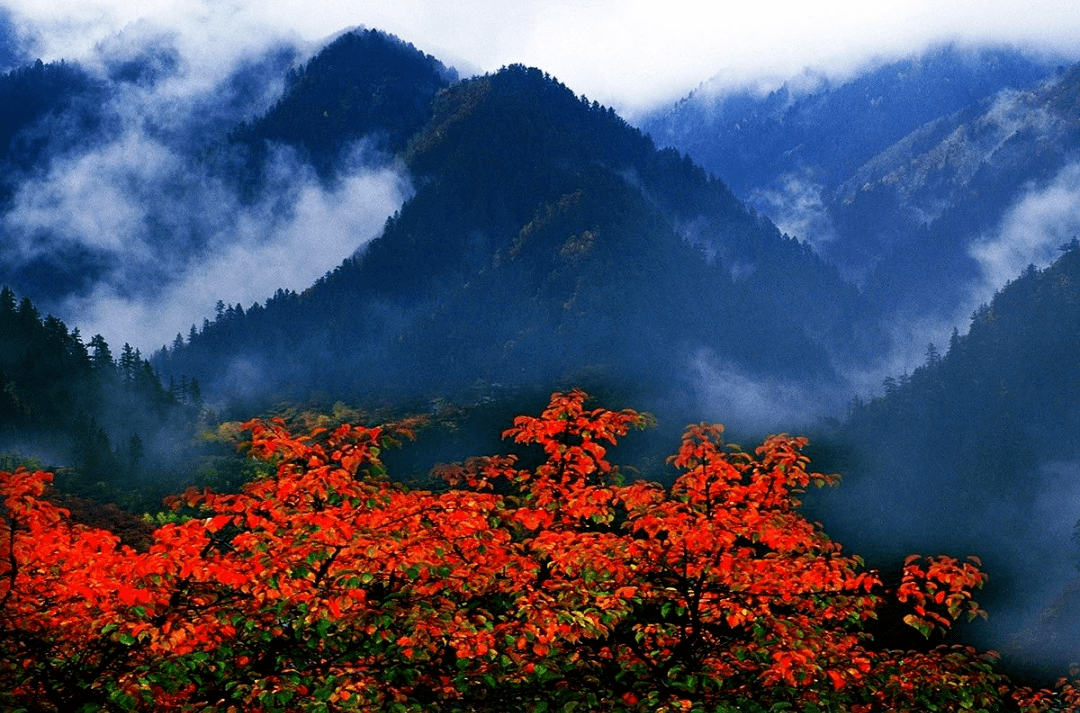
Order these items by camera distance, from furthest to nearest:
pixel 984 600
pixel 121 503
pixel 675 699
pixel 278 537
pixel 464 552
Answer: pixel 121 503 < pixel 984 600 < pixel 464 552 < pixel 278 537 < pixel 675 699

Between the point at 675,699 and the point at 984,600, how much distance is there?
528ft

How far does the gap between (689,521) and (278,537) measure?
27.2 feet

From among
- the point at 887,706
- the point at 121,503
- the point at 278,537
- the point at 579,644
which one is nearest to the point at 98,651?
the point at 278,537

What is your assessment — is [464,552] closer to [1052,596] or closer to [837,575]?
[837,575]

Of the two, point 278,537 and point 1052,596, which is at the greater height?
point 1052,596

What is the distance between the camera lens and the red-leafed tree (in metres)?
14.9

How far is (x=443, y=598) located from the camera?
16.4 meters

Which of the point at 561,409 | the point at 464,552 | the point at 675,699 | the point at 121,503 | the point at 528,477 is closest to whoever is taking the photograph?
the point at 675,699

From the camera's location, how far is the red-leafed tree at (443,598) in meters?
14.9

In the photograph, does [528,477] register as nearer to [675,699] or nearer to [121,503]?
[675,699]

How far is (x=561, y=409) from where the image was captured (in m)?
19.4

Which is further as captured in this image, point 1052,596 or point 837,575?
point 1052,596

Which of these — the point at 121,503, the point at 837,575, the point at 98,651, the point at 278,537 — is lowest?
the point at 98,651

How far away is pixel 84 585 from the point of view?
54.4 feet
